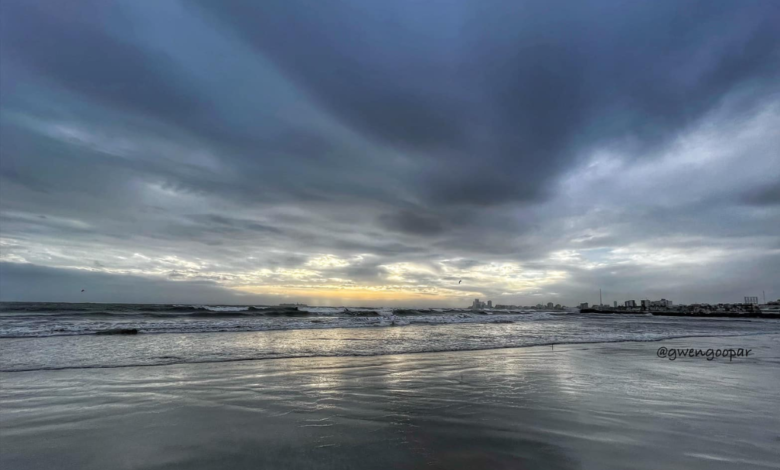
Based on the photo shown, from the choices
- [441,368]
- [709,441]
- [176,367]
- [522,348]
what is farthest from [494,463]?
[522,348]

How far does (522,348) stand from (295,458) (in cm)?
1313

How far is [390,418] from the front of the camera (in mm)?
5480

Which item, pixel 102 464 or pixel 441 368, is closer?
pixel 102 464

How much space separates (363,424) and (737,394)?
752 centimetres

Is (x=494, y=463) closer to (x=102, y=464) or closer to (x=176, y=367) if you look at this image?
(x=102, y=464)

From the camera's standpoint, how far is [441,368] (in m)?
9.98

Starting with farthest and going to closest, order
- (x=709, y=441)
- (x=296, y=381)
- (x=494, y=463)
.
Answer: (x=296, y=381) → (x=709, y=441) → (x=494, y=463)

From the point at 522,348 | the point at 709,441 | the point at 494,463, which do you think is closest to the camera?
the point at 494,463

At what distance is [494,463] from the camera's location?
3.81 metres

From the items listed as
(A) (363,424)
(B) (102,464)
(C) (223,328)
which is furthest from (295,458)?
(C) (223,328)

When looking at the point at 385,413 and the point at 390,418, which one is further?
the point at 385,413

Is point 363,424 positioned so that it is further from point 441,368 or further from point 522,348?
point 522,348

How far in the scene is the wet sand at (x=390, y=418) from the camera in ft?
13.3

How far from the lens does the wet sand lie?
405cm
